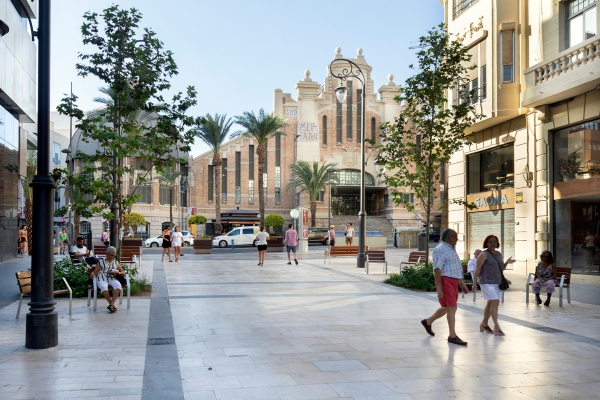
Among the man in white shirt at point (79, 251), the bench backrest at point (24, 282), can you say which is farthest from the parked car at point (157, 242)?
the bench backrest at point (24, 282)

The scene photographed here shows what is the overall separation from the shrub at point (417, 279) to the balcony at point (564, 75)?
5779 millimetres

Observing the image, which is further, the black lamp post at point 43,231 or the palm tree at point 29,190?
the palm tree at point 29,190

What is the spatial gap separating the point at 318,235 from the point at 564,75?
3306 cm

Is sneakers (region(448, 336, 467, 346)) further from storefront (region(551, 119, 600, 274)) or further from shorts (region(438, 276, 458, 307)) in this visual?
storefront (region(551, 119, 600, 274))

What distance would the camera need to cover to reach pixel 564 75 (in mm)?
15305

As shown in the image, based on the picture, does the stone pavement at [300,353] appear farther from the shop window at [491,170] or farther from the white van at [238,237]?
the white van at [238,237]

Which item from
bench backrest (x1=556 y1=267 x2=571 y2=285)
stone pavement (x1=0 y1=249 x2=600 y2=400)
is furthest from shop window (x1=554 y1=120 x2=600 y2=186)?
stone pavement (x1=0 y1=249 x2=600 y2=400)

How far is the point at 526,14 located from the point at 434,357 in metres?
14.7

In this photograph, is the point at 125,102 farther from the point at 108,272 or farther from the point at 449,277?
the point at 449,277

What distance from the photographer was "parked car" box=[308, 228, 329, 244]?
47.2 metres

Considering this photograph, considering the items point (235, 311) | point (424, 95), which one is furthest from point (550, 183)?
point (235, 311)

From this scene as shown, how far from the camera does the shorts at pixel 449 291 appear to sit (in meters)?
7.65

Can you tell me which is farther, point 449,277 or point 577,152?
point 577,152

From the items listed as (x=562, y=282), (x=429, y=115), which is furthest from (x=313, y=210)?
(x=562, y=282)
